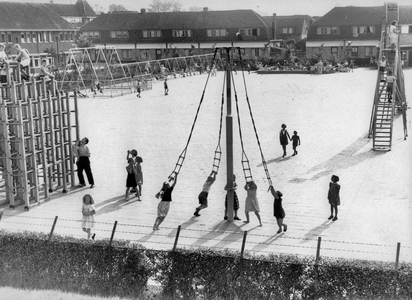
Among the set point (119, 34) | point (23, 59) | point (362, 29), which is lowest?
point (23, 59)

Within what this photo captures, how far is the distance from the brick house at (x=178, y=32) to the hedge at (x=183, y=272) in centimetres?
6847

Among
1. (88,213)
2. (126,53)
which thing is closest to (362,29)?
(126,53)

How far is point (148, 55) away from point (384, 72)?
58633 millimetres

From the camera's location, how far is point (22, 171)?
57.5 ft

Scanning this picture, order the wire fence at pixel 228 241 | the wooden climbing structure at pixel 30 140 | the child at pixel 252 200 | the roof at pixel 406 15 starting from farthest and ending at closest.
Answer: the roof at pixel 406 15 < the wooden climbing structure at pixel 30 140 < the child at pixel 252 200 < the wire fence at pixel 228 241

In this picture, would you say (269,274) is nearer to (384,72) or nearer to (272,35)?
(384,72)

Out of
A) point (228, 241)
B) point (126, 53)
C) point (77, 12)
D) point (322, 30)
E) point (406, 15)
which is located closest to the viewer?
point (228, 241)

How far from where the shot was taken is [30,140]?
58.0 ft

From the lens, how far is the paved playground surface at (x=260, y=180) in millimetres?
14992

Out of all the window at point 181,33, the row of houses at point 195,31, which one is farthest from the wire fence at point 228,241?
the window at point 181,33

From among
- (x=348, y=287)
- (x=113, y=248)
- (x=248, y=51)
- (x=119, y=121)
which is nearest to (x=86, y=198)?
(x=113, y=248)

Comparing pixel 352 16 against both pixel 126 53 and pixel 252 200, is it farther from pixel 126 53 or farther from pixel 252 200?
pixel 252 200

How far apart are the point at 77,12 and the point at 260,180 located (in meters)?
98.0

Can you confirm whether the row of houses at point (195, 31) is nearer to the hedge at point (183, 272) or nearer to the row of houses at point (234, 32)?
the row of houses at point (234, 32)
